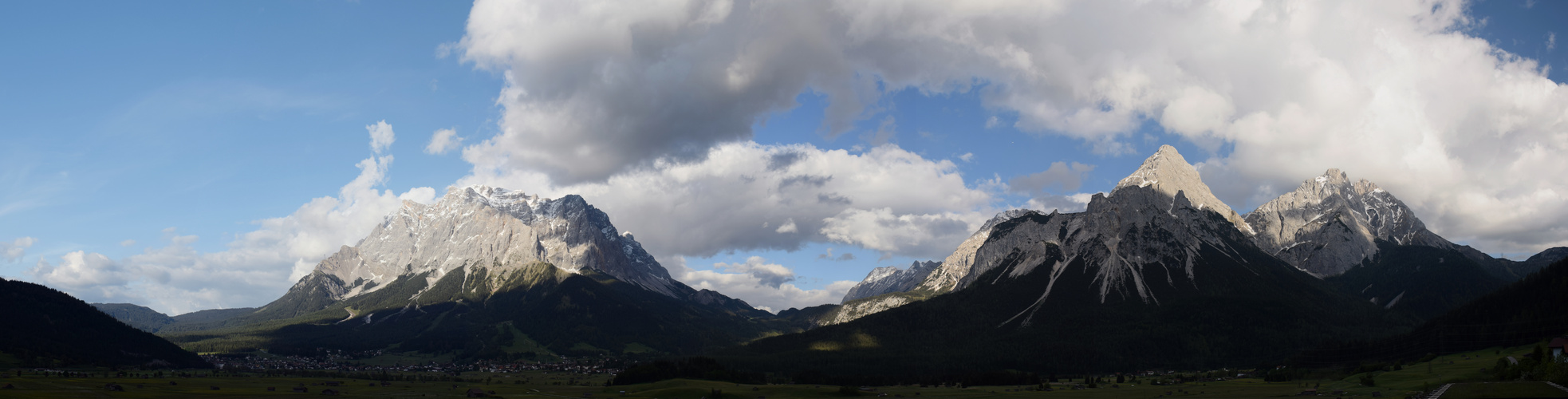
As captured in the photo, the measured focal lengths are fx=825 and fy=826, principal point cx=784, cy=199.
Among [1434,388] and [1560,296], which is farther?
[1560,296]

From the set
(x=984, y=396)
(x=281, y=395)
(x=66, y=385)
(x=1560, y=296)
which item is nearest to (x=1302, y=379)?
(x=1560, y=296)

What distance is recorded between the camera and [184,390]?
185250 mm

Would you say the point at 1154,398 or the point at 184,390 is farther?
the point at 184,390

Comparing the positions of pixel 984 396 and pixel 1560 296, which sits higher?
pixel 1560 296

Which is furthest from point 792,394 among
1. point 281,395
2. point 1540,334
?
point 1540,334

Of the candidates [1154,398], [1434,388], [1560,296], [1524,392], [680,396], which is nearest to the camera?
[1524,392]

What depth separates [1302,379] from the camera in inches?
7357

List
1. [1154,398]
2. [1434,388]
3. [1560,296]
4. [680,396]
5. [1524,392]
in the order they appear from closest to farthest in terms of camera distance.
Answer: [1524,392] → [1434,388] → [1154,398] → [1560,296] → [680,396]

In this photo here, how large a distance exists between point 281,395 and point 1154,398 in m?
184

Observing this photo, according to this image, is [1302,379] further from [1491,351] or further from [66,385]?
[66,385]

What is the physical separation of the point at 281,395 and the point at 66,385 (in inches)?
1814

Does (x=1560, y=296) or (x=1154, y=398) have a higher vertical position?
(x=1560, y=296)

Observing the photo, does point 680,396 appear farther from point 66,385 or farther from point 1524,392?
point 1524,392

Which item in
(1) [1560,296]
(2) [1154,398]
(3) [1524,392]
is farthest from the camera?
(1) [1560,296]
